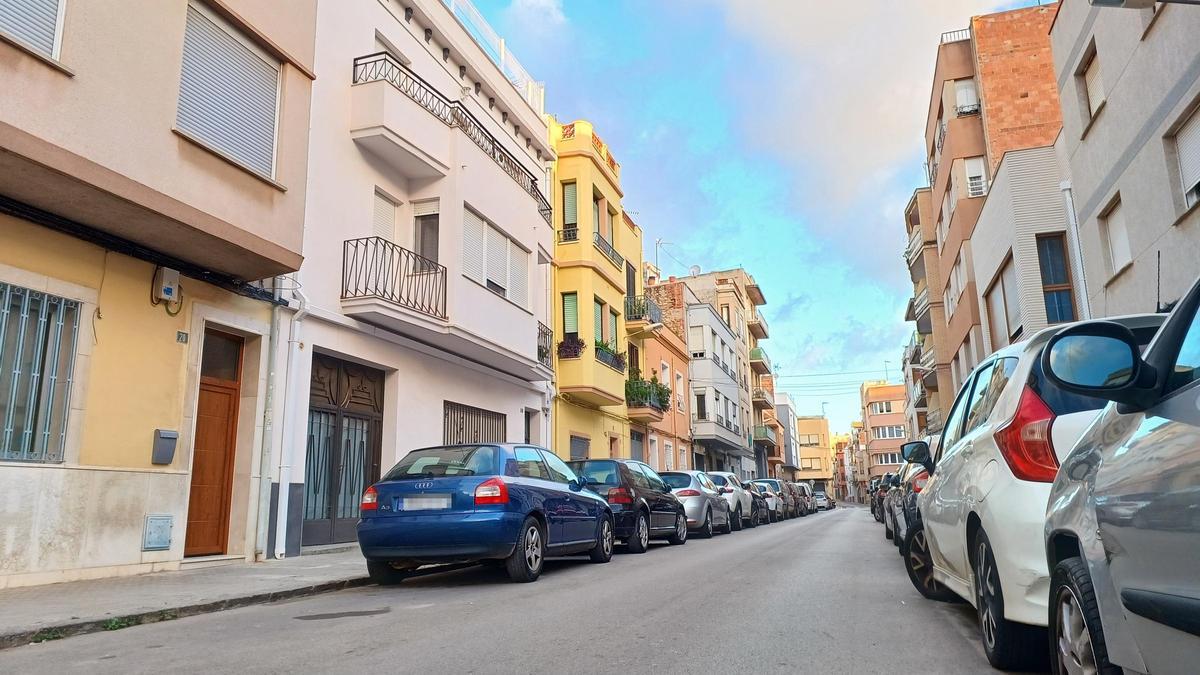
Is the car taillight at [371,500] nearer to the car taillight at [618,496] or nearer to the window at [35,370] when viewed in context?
the window at [35,370]

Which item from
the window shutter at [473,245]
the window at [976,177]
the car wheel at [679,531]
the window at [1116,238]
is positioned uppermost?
the window at [976,177]

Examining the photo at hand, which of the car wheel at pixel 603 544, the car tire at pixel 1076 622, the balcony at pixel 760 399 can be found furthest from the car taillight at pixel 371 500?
the balcony at pixel 760 399

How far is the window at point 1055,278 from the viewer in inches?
717

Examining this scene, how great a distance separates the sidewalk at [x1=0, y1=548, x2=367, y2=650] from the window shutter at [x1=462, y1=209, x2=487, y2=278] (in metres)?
7.10

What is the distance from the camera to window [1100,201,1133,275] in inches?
540

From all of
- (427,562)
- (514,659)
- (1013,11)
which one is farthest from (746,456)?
(514,659)

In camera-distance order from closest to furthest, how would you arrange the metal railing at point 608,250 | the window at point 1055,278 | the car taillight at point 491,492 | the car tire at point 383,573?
the car taillight at point 491,492, the car tire at point 383,573, the window at point 1055,278, the metal railing at point 608,250

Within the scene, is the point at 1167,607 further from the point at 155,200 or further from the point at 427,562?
the point at 155,200

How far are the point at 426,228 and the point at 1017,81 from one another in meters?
18.0

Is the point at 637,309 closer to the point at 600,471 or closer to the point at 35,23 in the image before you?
the point at 600,471

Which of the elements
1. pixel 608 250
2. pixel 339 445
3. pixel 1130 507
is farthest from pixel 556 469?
pixel 608 250

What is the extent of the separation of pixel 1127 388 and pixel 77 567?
A: 31.2 ft

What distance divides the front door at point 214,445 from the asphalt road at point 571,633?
3.14 metres

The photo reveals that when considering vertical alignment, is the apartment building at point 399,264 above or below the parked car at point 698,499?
above
